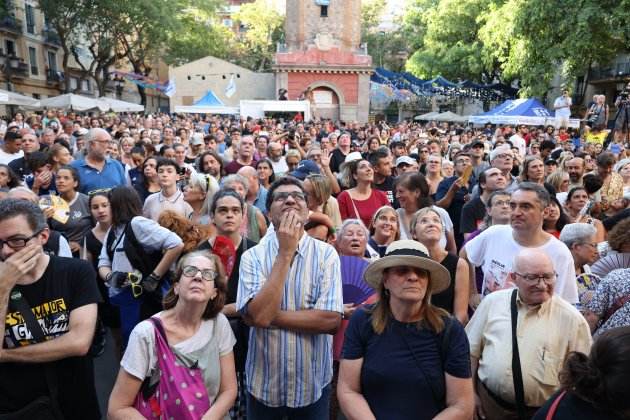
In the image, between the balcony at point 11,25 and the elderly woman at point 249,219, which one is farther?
the balcony at point 11,25

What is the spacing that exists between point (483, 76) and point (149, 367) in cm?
3597

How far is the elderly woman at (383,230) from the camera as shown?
3.97m

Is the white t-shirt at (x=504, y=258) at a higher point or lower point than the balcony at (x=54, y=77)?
lower

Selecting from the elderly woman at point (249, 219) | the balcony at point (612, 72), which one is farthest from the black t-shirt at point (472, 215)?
the balcony at point (612, 72)

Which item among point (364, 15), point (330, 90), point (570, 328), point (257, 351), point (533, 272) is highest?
point (364, 15)

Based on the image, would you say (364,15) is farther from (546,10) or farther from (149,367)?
(149,367)

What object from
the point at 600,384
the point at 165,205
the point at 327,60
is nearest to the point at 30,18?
the point at 327,60

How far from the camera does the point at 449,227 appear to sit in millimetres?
4277

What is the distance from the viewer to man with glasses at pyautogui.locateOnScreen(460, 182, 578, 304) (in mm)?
3062

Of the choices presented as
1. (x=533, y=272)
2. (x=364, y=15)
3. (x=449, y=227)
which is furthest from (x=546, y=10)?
(x=364, y=15)

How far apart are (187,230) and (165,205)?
1299mm

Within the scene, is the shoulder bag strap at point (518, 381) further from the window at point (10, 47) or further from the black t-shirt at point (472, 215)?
the window at point (10, 47)

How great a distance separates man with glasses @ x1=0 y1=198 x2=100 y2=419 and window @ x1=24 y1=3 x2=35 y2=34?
123 ft

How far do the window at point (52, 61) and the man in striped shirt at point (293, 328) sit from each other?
39.9m
